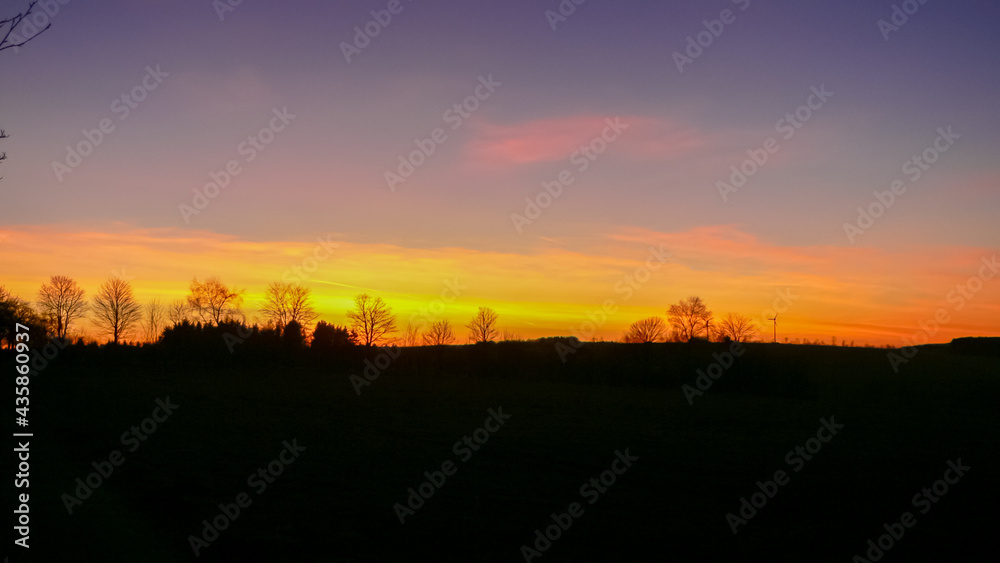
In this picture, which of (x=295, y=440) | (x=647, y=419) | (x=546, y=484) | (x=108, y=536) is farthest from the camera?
(x=647, y=419)

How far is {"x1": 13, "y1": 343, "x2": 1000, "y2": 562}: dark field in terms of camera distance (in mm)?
9594

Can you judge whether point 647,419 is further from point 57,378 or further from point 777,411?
point 57,378

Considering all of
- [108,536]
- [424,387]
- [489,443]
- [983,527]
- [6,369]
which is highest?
[6,369]

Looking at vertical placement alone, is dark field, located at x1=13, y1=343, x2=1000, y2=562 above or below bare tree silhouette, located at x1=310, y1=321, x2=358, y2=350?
A: below

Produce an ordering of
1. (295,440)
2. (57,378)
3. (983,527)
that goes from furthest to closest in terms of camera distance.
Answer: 1. (57,378)
2. (295,440)
3. (983,527)

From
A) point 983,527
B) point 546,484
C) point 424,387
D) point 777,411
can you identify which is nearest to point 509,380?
point 424,387

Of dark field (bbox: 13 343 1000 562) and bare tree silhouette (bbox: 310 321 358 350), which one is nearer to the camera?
dark field (bbox: 13 343 1000 562)

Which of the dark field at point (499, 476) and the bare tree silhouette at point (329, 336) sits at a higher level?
the bare tree silhouette at point (329, 336)

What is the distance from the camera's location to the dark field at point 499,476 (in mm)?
9594

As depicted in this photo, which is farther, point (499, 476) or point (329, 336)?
point (329, 336)

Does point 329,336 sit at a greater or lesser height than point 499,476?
greater

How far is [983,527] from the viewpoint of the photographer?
1105cm

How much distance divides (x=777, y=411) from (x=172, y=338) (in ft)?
199

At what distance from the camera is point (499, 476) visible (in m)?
14.9
